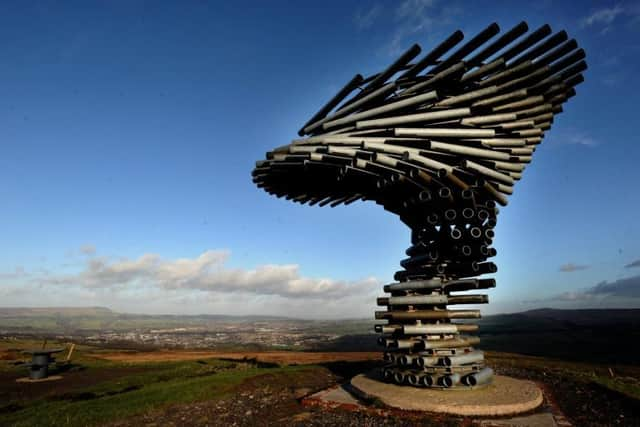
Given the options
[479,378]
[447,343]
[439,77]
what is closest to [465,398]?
[479,378]

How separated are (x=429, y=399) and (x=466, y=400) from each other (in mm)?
779

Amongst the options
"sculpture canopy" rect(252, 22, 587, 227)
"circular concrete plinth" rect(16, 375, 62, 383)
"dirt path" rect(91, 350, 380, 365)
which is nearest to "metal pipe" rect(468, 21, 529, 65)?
"sculpture canopy" rect(252, 22, 587, 227)

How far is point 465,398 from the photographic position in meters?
8.38

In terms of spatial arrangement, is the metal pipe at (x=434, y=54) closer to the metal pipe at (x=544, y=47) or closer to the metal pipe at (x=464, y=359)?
the metal pipe at (x=544, y=47)

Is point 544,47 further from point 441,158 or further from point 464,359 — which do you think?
point 464,359

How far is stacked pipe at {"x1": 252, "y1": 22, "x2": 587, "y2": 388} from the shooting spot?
31.2 feet

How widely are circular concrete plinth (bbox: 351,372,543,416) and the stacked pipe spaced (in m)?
0.37

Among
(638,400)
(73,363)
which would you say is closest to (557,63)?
(638,400)

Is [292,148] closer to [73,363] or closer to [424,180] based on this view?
[424,180]

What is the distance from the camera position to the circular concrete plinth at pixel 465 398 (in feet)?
25.8

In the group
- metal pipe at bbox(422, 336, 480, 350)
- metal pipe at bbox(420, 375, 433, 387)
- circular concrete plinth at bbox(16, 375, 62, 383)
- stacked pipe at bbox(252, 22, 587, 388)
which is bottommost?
circular concrete plinth at bbox(16, 375, 62, 383)

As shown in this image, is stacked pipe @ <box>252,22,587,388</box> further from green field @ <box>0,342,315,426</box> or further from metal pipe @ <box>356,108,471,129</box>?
green field @ <box>0,342,315,426</box>

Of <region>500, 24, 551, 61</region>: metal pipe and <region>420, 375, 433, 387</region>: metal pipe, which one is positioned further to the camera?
<region>420, 375, 433, 387</region>: metal pipe

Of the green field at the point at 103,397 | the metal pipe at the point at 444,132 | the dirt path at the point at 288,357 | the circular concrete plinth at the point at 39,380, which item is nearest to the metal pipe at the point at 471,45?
the metal pipe at the point at 444,132
